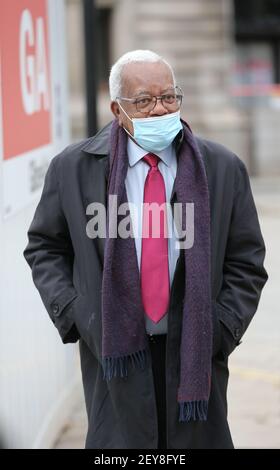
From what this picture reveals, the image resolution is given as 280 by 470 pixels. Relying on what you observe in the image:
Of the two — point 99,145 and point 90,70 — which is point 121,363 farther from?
point 90,70

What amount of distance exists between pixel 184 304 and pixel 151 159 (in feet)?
1.69

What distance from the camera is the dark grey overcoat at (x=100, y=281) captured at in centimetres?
307

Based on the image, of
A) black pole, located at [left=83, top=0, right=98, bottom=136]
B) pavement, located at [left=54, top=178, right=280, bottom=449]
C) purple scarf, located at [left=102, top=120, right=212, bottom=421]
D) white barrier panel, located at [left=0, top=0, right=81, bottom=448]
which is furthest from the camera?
black pole, located at [left=83, top=0, right=98, bottom=136]

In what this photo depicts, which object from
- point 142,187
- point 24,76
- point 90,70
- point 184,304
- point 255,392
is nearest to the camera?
point 184,304

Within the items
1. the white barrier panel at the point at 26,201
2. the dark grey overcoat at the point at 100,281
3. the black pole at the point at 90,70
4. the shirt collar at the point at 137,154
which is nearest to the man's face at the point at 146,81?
the shirt collar at the point at 137,154

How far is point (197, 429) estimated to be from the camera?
10.4 feet

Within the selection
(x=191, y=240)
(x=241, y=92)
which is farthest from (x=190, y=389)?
(x=241, y=92)

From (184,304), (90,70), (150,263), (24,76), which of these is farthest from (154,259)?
(90,70)

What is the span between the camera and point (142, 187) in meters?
3.09

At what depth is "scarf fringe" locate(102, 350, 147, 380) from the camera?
302cm

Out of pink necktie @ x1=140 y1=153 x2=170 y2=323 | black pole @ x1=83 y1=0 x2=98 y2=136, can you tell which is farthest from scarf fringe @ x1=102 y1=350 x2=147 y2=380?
black pole @ x1=83 y1=0 x2=98 y2=136

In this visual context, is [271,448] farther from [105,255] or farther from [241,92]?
[241,92]

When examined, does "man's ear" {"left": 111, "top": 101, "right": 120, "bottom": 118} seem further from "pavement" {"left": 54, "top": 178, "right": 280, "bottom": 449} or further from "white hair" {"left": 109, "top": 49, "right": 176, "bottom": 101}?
"pavement" {"left": 54, "top": 178, "right": 280, "bottom": 449}

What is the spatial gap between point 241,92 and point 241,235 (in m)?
20.2
